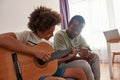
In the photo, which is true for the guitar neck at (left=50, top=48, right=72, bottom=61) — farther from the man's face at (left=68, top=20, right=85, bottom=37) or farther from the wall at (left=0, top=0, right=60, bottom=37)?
the wall at (left=0, top=0, right=60, bottom=37)

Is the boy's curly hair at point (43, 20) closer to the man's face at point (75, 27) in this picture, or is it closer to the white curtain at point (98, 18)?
the man's face at point (75, 27)

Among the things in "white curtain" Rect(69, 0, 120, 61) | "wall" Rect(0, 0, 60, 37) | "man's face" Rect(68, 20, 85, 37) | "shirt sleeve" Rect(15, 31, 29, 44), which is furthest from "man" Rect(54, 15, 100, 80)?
"white curtain" Rect(69, 0, 120, 61)

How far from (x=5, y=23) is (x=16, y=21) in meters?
0.23

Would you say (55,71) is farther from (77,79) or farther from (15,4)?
(15,4)

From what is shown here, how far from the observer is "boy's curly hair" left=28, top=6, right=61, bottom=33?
1498 millimetres

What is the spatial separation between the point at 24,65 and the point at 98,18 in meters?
3.38

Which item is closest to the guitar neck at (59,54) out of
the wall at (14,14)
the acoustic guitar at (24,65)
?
the acoustic guitar at (24,65)

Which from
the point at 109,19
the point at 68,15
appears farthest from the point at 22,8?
the point at 109,19

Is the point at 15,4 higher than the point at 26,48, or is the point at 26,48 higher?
the point at 15,4

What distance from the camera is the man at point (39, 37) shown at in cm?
131

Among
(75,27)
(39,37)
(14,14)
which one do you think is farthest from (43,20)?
(14,14)

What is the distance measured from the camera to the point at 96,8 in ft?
14.7

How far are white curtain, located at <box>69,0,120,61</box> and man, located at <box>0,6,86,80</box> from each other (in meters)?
2.88

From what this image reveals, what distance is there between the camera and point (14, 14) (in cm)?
266
